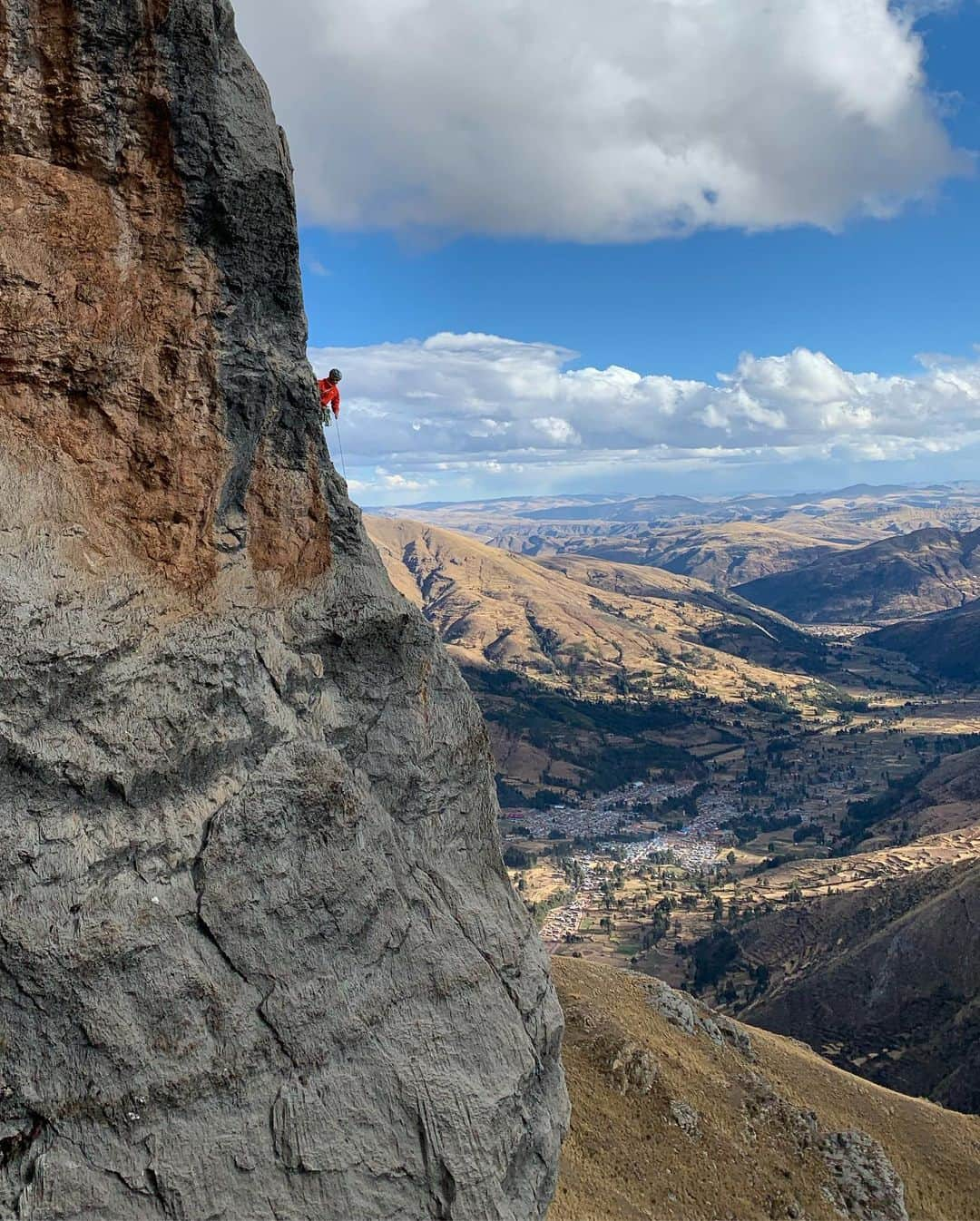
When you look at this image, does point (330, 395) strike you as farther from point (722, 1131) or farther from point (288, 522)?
point (722, 1131)

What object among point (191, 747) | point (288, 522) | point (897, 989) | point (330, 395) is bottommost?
point (897, 989)

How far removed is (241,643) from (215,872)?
4.91m

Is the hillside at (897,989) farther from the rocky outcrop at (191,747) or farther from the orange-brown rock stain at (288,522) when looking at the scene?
the orange-brown rock stain at (288,522)

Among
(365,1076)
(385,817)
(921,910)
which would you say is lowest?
(921,910)

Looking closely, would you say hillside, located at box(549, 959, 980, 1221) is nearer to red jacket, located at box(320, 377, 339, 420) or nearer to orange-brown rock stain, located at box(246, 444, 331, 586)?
orange-brown rock stain, located at box(246, 444, 331, 586)

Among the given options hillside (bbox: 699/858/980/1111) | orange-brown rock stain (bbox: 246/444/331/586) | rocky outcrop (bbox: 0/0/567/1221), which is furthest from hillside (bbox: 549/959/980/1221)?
hillside (bbox: 699/858/980/1111)

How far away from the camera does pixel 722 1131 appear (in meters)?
35.8

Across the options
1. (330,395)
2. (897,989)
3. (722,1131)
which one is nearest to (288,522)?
(330,395)

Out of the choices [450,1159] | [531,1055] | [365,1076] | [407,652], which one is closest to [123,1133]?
[365,1076]

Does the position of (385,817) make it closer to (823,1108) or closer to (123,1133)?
(123,1133)

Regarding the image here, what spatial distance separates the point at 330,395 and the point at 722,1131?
118 ft

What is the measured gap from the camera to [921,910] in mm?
97062

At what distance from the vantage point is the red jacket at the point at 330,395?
2211cm

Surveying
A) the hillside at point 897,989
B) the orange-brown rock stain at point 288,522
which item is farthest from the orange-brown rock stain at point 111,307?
the hillside at point 897,989
